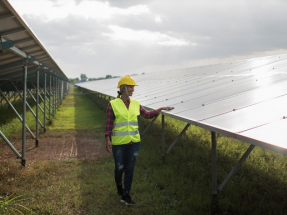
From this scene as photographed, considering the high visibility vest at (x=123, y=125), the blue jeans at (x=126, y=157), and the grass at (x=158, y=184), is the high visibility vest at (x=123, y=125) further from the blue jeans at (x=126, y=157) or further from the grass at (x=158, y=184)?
the grass at (x=158, y=184)

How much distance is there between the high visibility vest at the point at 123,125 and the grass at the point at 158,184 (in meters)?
1.06

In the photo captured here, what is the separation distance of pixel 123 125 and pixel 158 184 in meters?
1.62

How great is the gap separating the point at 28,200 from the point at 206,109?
3309 mm

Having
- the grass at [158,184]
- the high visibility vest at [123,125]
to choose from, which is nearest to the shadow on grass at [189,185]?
the grass at [158,184]

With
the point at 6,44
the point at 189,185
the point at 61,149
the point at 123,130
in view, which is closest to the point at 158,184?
the point at 189,185

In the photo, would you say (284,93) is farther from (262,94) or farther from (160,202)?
(160,202)

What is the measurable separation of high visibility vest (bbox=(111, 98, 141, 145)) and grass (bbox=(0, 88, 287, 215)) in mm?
1055

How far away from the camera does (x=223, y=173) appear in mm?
6043

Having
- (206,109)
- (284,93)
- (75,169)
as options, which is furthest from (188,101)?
(75,169)

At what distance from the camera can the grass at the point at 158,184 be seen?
15.0 ft

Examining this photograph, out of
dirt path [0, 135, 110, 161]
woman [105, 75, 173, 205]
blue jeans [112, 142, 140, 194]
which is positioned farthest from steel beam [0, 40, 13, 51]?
dirt path [0, 135, 110, 161]

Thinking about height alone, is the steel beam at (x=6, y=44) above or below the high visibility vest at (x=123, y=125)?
above

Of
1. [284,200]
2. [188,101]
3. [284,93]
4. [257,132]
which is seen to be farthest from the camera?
[188,101]

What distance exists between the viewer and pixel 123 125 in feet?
14.6
